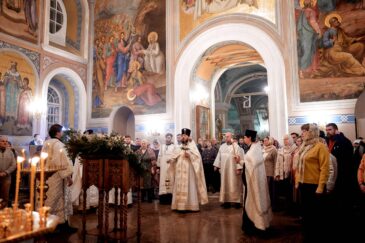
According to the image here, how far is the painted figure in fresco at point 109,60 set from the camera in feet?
43.4

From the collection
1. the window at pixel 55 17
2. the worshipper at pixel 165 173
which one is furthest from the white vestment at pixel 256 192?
the window at pixel 55 17

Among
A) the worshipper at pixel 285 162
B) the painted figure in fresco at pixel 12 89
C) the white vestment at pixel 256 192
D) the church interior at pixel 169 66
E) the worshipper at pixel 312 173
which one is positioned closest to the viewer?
the worshipper at pixel 312 173

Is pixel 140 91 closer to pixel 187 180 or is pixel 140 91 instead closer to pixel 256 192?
pixel 187 180

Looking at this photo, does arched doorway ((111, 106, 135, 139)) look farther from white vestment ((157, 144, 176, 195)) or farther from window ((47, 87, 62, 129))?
white vestment ((157, 144, 176, 195))

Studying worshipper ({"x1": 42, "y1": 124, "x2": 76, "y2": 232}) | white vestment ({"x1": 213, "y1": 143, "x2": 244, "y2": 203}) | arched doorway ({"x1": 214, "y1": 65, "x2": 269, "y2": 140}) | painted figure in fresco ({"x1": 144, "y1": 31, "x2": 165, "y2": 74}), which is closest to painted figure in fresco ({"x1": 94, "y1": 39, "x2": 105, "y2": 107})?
painted figure in fresco ({"x1": 144, "y1": 31, "x2": 165, "y2": 74})

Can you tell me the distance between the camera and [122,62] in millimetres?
12977

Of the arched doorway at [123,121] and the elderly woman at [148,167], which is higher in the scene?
the arched doorway at [123,121]

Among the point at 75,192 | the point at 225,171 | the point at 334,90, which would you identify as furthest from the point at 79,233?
the point at 334,90

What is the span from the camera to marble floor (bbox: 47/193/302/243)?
4.61 metres

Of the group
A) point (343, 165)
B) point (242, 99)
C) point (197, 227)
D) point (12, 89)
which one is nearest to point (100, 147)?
point (197, 227)

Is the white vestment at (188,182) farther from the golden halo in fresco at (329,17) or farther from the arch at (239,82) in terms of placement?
the arch at (239,82)

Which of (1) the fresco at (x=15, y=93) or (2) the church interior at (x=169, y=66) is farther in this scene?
(1) the fresco at (x=15, y=93)

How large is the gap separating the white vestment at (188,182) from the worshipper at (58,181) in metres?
2.42

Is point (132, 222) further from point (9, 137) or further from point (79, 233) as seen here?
point (9, 137)
